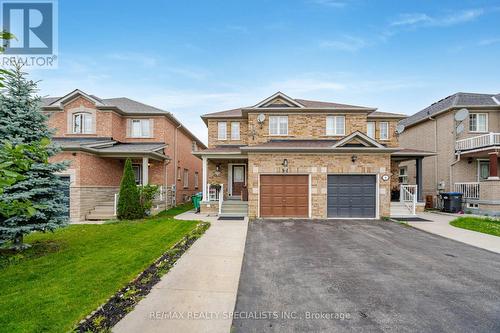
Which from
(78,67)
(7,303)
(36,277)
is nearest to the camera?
(7,303)

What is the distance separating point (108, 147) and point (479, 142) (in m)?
23.5

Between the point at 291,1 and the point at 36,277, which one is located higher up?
the point at 291,1

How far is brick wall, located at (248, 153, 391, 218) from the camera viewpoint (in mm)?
12406

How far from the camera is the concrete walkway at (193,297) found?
10.9ft

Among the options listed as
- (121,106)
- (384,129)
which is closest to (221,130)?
(121,106)

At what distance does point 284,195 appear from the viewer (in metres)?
12.6

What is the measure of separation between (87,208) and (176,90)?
41.4 ft

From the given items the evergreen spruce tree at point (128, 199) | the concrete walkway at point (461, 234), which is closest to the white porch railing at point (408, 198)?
the concrete walkway at point (461, 234)

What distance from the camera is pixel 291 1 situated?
12570mm

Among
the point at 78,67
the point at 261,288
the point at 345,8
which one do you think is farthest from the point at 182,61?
the point at 261,288

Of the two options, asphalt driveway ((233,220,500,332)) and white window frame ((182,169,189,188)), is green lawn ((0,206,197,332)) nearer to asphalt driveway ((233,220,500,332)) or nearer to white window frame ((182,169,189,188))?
asphalt driveway ((233,220,500,332))

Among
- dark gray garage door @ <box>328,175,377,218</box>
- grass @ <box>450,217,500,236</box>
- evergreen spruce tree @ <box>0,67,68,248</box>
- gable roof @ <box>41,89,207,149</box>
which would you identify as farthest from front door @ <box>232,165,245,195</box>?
grass @ <box>450,217,500,236</box>

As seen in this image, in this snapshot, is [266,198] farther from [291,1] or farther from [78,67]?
[78,67]

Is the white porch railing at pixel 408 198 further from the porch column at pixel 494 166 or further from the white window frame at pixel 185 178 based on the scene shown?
the white window frame at pixel 185 178
